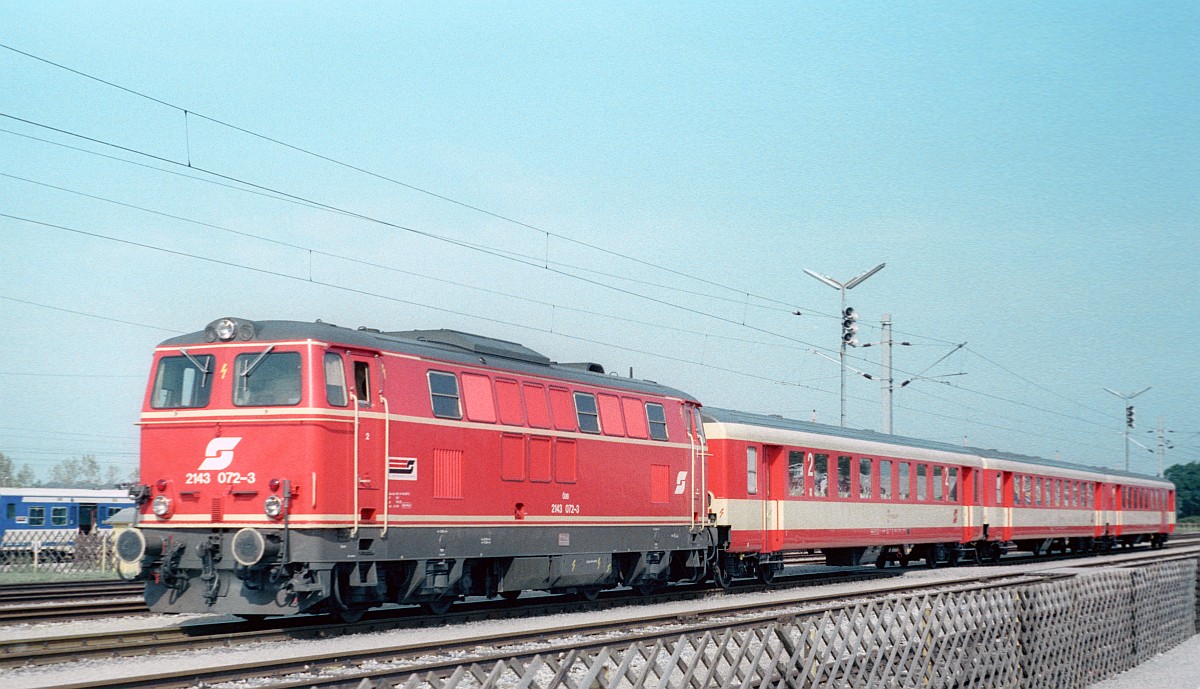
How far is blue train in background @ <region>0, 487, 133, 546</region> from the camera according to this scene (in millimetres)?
46531

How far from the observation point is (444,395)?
17797mm

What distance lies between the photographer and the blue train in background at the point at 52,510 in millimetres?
46531

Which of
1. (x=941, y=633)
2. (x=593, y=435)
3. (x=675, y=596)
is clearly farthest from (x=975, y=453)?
(x=941, y=633)

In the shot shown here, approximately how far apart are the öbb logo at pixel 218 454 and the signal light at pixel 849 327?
86.2ft

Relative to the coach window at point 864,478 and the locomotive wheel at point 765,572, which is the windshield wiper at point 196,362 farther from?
the coach window at point 864,478

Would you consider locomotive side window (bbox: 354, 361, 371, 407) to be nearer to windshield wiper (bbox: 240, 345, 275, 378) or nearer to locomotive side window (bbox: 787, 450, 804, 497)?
windshield wiper (bbox: 240, 345, 275, 378)

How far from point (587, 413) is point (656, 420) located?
2541 mm

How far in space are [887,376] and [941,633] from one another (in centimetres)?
2785

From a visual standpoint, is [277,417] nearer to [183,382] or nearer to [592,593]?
[183,382]

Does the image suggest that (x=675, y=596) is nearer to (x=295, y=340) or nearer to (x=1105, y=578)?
(x=1105, y=578)

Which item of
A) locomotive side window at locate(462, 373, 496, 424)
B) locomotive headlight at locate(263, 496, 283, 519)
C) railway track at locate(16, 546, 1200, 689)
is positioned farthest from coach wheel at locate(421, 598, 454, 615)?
locomotive headlight at locate(263, 496, 283, 519)

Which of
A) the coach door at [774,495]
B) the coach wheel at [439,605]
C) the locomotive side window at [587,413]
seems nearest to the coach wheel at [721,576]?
the coach door at [774,495]

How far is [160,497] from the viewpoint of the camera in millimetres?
16078

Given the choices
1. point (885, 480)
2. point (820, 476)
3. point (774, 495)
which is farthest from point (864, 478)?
point (774, 495)
